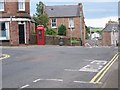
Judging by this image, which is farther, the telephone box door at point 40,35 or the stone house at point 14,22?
the telephone box door at point 40,35

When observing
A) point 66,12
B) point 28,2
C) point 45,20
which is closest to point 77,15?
point 66,12

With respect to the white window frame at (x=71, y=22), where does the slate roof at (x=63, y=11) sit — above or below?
above

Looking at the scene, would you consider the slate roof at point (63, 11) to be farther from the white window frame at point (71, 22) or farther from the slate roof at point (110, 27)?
the slate roof at point (110, 27)

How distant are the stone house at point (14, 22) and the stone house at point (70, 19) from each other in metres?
26.4

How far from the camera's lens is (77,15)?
71.8 metres

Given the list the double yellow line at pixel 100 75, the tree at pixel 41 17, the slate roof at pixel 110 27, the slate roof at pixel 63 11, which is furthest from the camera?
the slate roof at pixel 110 27

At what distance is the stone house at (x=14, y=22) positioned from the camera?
4203cm

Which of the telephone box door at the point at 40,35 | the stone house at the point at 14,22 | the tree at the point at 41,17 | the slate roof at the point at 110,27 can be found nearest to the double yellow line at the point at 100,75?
the stone house at the point at 14,22

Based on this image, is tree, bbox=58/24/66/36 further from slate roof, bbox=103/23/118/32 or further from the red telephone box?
slate roof, bbox=103/23/118/32

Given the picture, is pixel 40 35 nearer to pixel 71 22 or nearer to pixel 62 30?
pixel 62 30

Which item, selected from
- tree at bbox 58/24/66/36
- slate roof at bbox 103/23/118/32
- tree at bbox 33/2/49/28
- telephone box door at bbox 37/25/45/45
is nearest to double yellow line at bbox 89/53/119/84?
telephone box door at bbox 37/25/45/45

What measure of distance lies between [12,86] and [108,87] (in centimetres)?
315

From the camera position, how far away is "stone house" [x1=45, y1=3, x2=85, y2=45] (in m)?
70.8

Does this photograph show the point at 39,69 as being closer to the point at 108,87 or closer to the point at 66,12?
the point at 108,87
